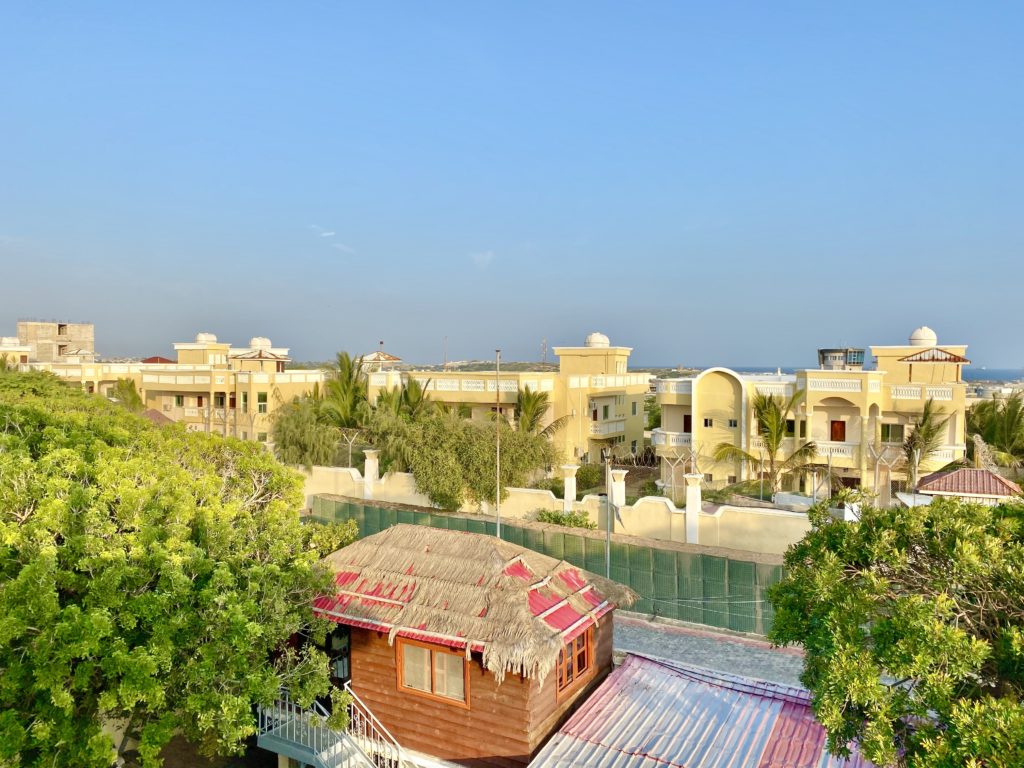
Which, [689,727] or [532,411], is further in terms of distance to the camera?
[532,411]

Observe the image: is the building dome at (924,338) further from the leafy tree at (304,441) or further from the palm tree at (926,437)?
the leafy tree at (304,441)

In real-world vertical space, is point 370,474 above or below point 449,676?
above

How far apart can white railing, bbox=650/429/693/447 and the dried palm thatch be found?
18375 millimetres

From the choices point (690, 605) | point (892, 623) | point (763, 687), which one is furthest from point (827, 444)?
point (892, 623)

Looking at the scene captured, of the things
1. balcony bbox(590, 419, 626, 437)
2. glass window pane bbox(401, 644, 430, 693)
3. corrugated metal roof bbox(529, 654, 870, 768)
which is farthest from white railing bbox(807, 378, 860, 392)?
glass window pane bbox(401, 644, 430, 693)

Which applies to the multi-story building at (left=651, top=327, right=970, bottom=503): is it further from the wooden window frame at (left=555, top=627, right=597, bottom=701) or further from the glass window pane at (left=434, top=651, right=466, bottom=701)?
the glass window pane at (left=434, top=651, right=466, bottom=701)

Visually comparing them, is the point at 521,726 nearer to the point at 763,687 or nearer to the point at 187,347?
the point at 763,687

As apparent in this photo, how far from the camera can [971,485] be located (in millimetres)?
17750

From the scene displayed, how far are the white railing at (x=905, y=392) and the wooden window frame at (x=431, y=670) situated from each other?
77.7 ft

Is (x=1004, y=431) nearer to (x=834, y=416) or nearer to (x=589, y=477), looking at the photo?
(x=834, y=416)

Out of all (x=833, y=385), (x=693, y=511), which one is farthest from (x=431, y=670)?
(x=833, y=385)

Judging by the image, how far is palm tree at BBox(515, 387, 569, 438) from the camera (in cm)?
2977

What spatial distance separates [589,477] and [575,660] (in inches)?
708

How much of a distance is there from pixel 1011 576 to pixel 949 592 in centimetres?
60
